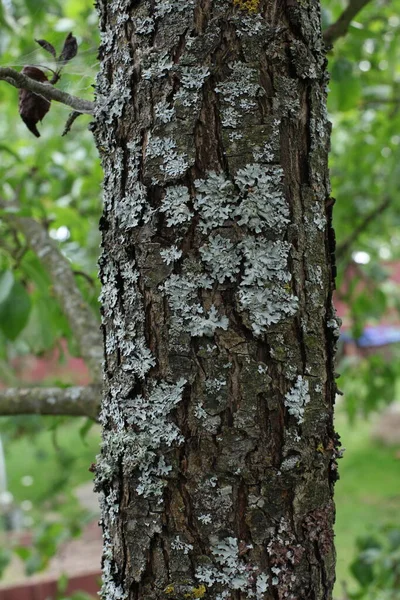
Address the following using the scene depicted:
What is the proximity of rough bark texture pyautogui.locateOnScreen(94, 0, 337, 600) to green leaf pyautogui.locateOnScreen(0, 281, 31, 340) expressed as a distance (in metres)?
0.88

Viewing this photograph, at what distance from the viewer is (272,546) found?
0.83 m

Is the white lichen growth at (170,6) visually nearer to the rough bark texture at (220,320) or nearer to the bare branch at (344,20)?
the rough bark texture at (220,320)

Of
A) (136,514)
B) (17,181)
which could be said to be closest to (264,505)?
(136,514)

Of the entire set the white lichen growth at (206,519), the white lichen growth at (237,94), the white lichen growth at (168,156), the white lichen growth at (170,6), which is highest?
the white lichen growth at (170,6)

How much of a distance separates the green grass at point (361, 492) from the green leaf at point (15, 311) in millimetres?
2860

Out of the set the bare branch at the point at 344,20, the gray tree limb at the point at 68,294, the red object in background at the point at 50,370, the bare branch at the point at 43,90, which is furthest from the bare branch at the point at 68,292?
the red object in background at the point at 50,370

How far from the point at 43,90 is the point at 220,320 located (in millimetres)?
476

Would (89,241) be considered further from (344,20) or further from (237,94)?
(237,94)

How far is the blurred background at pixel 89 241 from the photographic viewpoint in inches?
76.2

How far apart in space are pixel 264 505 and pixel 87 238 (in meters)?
1.62

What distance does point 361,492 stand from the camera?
642 centimetres

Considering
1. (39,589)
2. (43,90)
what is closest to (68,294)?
(43,90)

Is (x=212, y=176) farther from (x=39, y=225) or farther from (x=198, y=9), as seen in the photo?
(x=39, y=225)

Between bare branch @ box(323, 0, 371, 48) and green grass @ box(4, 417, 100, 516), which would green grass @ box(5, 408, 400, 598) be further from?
bare branch @ box(323, 0, 371, 48)
